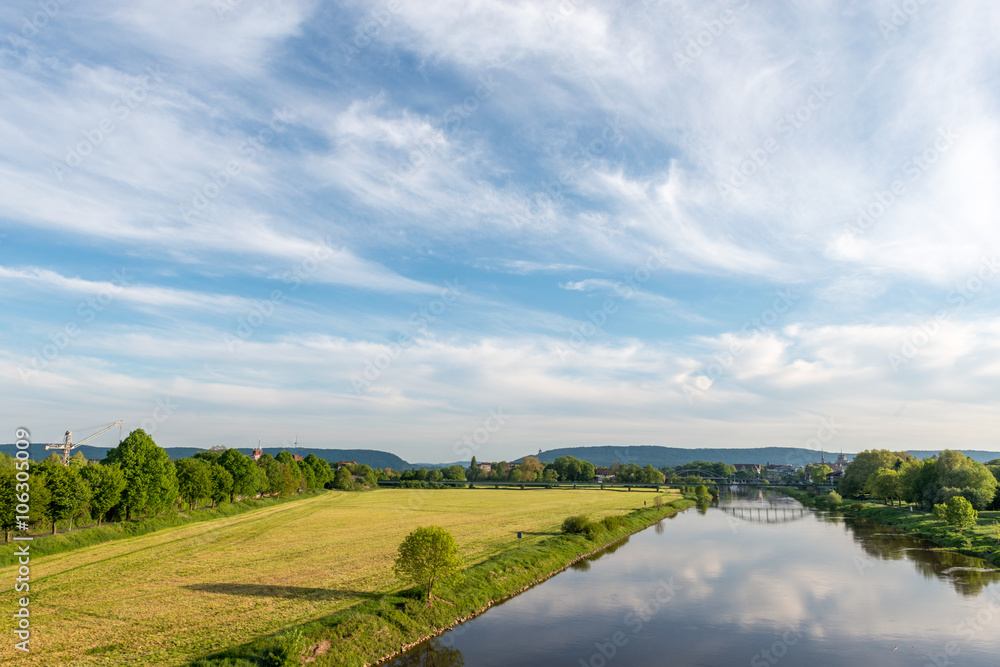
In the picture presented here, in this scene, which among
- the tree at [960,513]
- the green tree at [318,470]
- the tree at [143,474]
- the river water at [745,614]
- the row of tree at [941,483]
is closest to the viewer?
the river water at [745,614]

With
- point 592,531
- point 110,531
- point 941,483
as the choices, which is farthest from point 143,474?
point 941,483

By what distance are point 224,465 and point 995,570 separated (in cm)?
11710

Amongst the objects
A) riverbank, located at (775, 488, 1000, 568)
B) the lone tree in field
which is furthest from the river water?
Result: the lone tree in field

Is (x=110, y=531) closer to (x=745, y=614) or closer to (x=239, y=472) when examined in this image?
(x=239, y=472)

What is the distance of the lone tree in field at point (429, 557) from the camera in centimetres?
4234

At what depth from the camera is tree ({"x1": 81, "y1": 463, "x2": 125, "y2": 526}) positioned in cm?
7062

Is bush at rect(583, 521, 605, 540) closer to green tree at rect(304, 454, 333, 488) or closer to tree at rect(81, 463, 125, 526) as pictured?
tree at rect(81, 463, 125, 526)

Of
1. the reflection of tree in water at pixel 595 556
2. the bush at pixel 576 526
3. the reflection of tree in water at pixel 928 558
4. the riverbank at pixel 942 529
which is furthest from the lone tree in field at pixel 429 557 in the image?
the riverbank at pixel 942 529

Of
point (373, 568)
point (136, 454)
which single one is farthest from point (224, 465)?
point (373, 568)

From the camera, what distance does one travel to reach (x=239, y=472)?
384ft

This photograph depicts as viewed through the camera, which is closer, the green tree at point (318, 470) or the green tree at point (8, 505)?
the green tree at point (8, 505)

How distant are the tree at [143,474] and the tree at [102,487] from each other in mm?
3333

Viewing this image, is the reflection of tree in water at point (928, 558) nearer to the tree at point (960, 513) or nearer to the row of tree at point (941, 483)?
the tree at point (960, 513)

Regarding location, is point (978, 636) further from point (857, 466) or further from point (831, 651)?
point (857, 466)
